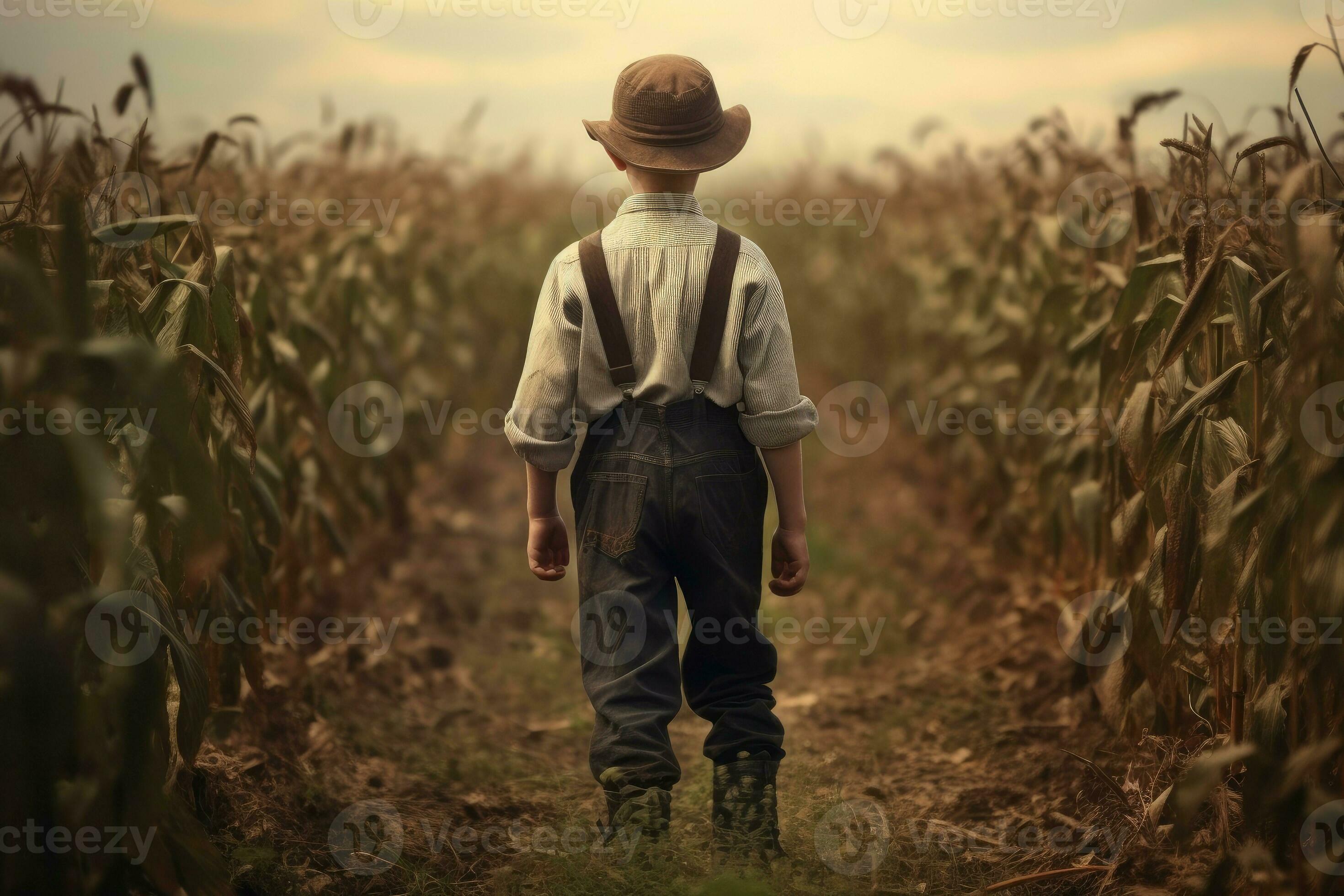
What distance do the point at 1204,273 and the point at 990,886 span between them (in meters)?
1.32

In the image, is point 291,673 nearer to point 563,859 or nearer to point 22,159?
point 563,859

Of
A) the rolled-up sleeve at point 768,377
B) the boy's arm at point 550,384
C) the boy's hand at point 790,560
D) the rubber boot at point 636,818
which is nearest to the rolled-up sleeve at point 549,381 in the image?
the boy's arm at point 550,384

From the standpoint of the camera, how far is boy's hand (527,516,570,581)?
2566mm

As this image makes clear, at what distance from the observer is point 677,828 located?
273 cm

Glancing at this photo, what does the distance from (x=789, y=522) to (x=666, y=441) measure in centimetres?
36

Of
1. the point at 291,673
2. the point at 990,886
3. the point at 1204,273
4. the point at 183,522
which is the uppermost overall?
the point at 1204,273

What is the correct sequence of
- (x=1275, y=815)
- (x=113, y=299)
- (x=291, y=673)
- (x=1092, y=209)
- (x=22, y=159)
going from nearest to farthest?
1. (x=1275, y=815)
2. (x=22, y=159)
3. (x=113, y=299)
4. (x=291, y=673)
5. (x=1092, y=209)

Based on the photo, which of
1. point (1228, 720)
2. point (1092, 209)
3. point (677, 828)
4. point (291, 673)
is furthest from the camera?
point (1092, 209)

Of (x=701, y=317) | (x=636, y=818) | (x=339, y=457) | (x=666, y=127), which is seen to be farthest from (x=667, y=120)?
(x=339, y=457)

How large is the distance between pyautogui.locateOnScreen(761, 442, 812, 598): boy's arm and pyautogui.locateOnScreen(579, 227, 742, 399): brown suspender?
260 mm

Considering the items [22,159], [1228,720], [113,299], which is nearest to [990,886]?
[1228,720]

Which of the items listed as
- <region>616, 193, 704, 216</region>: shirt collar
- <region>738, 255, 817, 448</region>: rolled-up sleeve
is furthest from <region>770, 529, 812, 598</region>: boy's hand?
<region>616, 193, 704, 216</region>: shirt collar

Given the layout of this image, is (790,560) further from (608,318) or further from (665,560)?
(608,318)

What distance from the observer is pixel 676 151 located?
2475 millimetres
